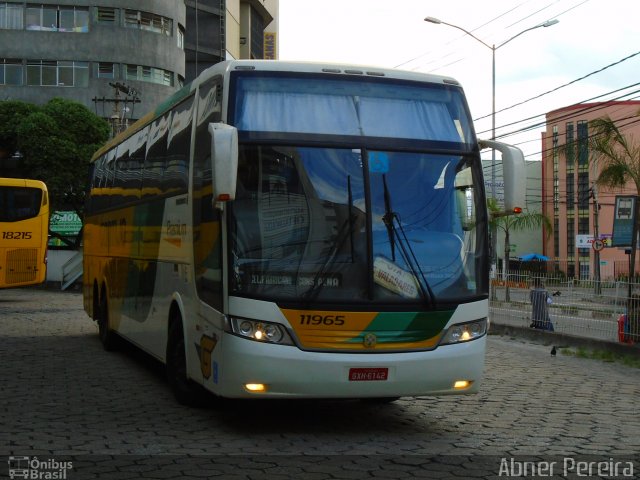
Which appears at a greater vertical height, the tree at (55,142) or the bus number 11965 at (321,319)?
the tree at (55,142)

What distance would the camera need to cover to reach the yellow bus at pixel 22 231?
1142 inches

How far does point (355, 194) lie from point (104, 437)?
9.75 feet

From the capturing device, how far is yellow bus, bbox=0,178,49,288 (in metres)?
29.0

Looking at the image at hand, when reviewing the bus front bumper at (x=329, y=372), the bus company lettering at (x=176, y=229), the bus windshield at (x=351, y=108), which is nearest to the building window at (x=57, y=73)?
the bus company lettering at (x=176, y=229)

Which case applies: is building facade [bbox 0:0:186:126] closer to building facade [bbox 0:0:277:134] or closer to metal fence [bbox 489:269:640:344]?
building facade [bbox 0:0:277:134]

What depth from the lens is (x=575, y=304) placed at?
17781 millimetres

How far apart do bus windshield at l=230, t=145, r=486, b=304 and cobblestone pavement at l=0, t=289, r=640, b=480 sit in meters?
1.29

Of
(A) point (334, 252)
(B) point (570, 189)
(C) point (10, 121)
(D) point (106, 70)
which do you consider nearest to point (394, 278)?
(A) point (334, 252)

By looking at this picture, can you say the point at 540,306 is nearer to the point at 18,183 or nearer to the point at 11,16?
the point at 18,183

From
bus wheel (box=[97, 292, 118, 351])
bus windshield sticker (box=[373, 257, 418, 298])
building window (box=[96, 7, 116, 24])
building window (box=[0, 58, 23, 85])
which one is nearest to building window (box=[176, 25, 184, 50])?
building window (box=[96, 7, 116, 24])

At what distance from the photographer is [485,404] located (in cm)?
1019

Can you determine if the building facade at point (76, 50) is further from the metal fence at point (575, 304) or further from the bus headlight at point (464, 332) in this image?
the bus headlight at point (464, 332)

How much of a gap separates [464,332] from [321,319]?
1.35 m

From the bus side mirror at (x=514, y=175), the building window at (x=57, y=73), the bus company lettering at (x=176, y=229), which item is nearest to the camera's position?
the bus side mirror at (x=514, y=175)
